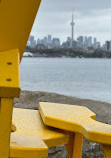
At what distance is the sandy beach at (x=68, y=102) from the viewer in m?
4.77

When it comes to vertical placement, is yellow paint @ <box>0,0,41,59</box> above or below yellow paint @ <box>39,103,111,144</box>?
above

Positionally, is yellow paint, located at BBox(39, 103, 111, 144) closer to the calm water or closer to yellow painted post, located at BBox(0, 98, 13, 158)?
yellow painted post, located at BBox(0, 98, 13, 158)

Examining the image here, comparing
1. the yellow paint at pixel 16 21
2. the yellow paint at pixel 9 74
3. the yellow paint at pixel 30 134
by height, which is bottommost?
the yellow paint at pixel 30 134

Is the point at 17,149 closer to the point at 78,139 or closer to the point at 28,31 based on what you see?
the point at 28,31

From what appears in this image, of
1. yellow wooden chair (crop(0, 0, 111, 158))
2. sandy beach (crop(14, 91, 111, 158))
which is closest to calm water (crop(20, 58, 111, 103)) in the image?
sandy beach (crop(14, 91, 111, 158))

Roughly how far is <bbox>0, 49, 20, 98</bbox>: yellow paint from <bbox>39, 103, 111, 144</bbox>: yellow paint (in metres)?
0.85

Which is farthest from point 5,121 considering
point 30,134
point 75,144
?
point 75,144

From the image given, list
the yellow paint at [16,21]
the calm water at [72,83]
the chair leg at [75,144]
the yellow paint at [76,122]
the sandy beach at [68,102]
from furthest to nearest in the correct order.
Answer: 1. the calm water at [72,83]
2. the sandy beach at [68,102]
3. the chair leg at [75,144]
4. the yellow paint at [76,122]
5. the yellow paint at [16,21]

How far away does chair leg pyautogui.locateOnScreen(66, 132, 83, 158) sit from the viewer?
3.23 meters

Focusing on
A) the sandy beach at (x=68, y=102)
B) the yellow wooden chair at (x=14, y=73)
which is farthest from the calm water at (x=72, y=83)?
the yellow wooden chair at (x=14, y=73)

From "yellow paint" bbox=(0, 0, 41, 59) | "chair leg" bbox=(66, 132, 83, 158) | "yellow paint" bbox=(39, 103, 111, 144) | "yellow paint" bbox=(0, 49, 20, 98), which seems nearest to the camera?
"yellow paint" bbox=(0, 49, 20, 98)

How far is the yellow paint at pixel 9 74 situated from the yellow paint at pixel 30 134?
1.08 feet

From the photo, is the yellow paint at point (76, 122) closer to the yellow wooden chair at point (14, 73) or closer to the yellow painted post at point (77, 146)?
the yellow wooden chair at point (14, 73)

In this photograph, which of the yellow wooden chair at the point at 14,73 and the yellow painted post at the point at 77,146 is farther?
the yellow painted post at the point at 77,146
